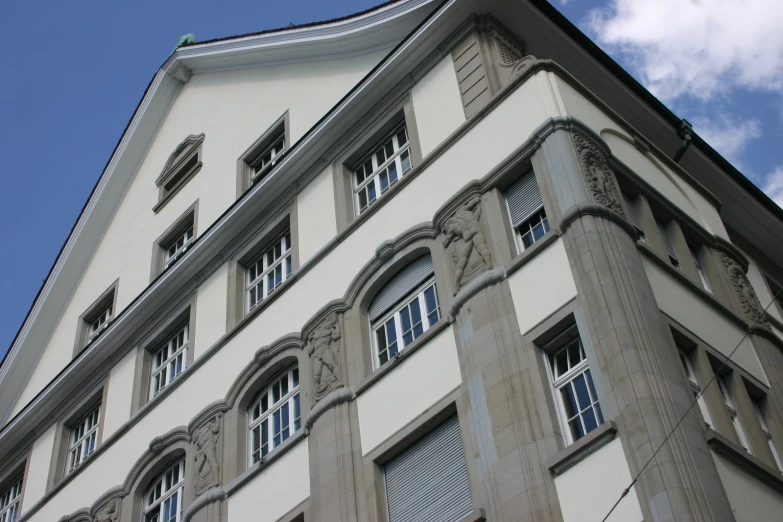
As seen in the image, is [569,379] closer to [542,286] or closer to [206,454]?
[542,286]

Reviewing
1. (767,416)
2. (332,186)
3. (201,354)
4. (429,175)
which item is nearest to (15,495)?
(201,354)

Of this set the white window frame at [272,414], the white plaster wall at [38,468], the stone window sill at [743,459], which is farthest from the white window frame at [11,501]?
the stone window sill at [743,459]

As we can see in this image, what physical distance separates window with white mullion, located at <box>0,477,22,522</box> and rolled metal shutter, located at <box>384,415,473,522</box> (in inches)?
551

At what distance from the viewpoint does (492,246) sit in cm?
1870

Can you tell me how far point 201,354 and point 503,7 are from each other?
30.4 ft

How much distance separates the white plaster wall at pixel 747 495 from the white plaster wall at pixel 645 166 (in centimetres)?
687

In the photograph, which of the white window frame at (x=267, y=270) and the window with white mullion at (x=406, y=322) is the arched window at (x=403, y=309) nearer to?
the window with white mullion at (x=406, y=322)

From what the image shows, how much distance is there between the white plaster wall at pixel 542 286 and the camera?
1684 centimetres

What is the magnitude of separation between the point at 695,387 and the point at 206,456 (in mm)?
9755

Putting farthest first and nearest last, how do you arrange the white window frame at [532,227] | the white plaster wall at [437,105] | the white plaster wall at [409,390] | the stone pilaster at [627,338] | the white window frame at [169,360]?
1. the white window frame at [169,360]
2. the white plaster wall at [437,105]
3. the white window frame at [532,227]
4. the white plaster wall at [409,390]
5. the stone pilaster at [627,338]

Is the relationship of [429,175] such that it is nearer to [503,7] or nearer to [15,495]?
[503,7]

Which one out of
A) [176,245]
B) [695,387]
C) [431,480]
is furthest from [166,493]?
[695,387]

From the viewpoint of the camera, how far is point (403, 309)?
20.3 meters

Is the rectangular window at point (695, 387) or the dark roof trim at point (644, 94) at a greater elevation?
the dark roof trim at point (644, 94)
